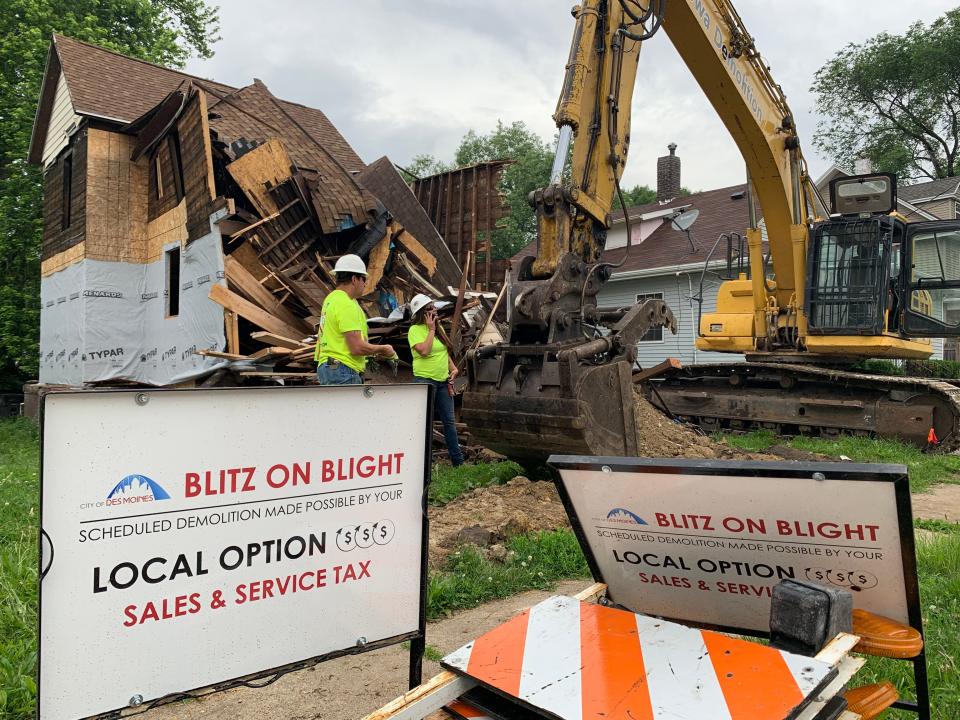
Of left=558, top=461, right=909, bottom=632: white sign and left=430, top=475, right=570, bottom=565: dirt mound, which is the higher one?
left=558, top=461, right=909, bottom=632: white sign

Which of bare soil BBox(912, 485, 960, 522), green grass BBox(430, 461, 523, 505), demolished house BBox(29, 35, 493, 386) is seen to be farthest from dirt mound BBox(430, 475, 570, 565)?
demolished house BBox(29, 35, 493, 386)

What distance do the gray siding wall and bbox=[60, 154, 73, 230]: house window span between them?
1413 centimetres

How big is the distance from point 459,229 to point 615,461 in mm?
12074

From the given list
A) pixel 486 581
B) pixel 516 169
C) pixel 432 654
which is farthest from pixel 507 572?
pixel 516 169

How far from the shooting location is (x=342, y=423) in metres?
2.61

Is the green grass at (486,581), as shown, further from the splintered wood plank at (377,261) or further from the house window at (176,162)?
the house window at (176,162)

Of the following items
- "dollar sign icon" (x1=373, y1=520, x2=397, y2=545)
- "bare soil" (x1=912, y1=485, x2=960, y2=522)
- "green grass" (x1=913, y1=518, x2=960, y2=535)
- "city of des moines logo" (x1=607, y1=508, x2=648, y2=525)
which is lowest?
"bare soil" (x1=912, y1=485, x2=960, y2=522)

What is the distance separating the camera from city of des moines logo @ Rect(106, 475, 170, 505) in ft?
6.85

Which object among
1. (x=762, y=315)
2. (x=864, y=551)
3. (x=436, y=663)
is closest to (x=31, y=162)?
(x=762, y=315)

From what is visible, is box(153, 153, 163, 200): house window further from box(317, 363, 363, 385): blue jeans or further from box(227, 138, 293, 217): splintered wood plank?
box(317, 363, 363, 385): blue jeans

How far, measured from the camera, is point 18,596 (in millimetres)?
4008

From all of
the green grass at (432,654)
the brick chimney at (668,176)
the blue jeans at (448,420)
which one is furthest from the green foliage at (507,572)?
the brick chimney at (668,176)

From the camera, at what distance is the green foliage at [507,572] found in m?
4.21

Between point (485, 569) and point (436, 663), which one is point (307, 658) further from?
point (485, 569)
